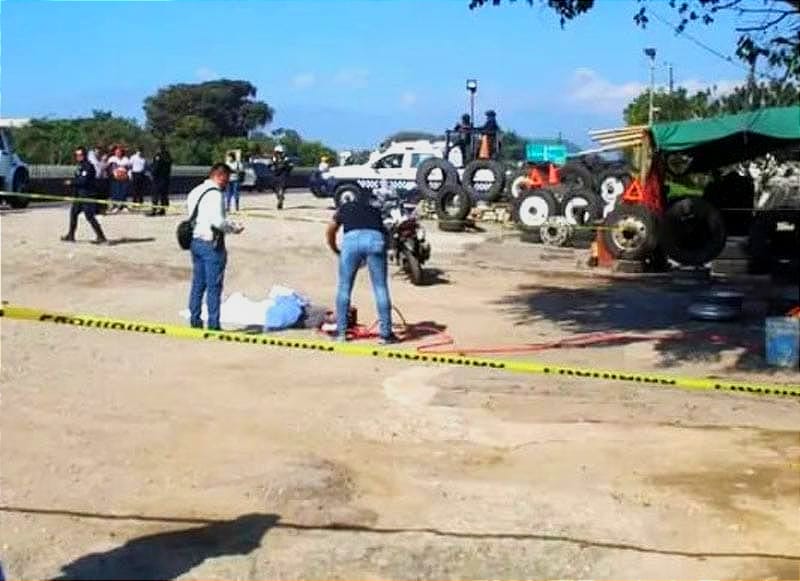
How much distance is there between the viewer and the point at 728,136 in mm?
17156

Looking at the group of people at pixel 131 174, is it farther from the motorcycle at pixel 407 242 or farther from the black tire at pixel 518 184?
the motorcycle at pixel 407 242

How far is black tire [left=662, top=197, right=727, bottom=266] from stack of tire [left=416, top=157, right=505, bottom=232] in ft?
31.3

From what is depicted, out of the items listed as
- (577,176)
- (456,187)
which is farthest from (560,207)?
A: (577,176)

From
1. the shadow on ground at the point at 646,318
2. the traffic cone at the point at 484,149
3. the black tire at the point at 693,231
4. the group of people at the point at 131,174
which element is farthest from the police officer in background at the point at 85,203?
the traffic cone at the point at 484,149

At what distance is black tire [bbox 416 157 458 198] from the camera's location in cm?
3045

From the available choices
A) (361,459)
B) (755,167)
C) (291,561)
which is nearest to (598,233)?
(755,167)

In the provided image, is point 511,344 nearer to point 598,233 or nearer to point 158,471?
point 158,471

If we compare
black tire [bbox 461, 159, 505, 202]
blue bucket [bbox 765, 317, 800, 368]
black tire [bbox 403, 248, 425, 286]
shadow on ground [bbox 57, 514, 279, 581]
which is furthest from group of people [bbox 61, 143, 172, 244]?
shadow on ground [bbox 57, 514, 279, 581]

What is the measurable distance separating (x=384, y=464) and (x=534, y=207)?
1940cm

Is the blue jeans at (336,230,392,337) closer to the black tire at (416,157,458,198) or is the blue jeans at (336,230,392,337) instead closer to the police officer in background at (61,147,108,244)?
the police officer in background at (61,147,108,244)

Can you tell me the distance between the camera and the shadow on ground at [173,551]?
202 inches

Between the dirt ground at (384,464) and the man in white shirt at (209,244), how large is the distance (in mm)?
787

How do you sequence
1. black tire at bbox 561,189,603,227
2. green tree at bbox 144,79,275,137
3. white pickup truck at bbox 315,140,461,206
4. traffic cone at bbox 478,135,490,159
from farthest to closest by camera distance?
green tree at bbox 144,79,275,137 < white pickup truck at bbox 315,140,461,206 < traffic cone at bbox 478,135,490,159 < black tire at bbox 561,189,603,227

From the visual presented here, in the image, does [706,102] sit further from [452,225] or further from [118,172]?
[118,172]
